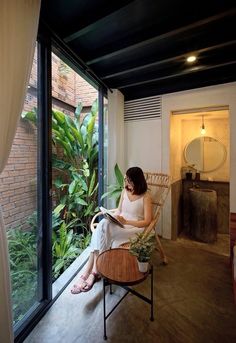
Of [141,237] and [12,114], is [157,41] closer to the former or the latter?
[12,114]

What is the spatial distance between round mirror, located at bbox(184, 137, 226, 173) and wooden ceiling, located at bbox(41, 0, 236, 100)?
1.17 metres

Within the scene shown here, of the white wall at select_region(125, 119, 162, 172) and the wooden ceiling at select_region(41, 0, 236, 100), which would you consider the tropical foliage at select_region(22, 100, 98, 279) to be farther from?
the wooden ceiling at select_region(41, 0, 236, 100)

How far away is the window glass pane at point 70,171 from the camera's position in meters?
2.66

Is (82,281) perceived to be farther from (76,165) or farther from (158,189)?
(76,165)

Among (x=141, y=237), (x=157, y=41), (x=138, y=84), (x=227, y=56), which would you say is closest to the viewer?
(x=141, y=237)

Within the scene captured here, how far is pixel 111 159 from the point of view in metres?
3.19

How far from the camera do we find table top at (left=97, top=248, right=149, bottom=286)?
1.45 m

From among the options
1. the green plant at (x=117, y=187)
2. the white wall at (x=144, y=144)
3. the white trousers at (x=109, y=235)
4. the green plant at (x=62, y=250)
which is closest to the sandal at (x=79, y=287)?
the white trousers at (x=109, y=235)

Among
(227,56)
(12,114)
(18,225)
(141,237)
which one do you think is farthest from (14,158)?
(227,56)

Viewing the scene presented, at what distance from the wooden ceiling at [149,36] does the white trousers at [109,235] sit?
1.85m

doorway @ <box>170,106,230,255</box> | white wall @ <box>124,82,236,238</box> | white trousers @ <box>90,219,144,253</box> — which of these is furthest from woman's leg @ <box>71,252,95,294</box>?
doorway @ <box>170,106,230,255</box>

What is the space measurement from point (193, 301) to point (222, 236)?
6.66 ft

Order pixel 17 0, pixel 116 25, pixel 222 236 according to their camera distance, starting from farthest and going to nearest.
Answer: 1. pixel 222 236
2. pixel 116 25
3. pixel 17 0

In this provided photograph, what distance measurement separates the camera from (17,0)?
1202mm
